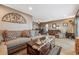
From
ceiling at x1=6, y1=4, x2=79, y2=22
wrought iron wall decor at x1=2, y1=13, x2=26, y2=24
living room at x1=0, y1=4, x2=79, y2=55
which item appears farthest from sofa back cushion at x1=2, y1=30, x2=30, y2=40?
ceiling at x1=6, y1=4, x2=79, y2=22

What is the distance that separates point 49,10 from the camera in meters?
2.19

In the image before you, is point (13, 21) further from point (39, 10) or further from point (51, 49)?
point (51, 49)

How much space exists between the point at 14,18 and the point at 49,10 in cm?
68

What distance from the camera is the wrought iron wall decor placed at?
6.96 ft

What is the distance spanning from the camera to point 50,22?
223cm

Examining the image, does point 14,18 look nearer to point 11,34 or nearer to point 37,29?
point 11,34

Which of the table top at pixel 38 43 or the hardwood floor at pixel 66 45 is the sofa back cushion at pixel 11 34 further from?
the hardwood floor at pixel 66 45

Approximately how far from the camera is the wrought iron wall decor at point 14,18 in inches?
83.5

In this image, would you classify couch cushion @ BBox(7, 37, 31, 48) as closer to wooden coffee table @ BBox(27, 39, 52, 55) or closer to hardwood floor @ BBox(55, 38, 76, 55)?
wooden coffee table @ BBox(27, 39, 52, 55)

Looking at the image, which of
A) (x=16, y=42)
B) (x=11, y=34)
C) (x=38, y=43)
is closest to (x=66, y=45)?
(x=38, y=43)

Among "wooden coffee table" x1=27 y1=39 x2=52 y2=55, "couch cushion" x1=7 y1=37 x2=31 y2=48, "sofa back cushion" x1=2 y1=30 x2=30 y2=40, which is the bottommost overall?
"wooden coffee table" x1=27 y1=39 x2=52 y2=55

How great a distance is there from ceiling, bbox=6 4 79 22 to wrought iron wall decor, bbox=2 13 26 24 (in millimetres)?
132

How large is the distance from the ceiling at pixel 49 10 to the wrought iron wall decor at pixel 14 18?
132 millimetres
